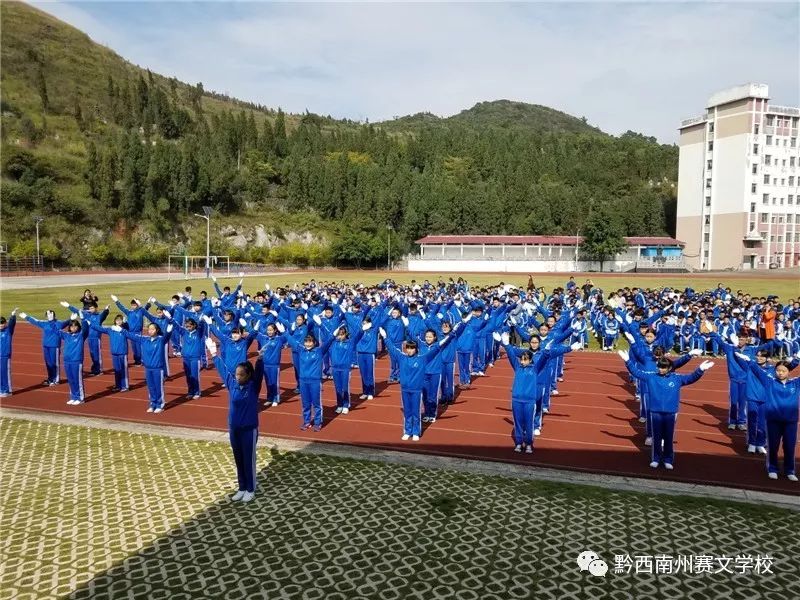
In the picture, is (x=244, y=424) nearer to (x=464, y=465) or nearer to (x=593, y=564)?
(x=464, y=465)

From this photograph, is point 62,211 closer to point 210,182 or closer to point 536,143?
point 210,182

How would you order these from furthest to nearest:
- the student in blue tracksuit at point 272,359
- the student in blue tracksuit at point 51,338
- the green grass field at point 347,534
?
the student in blue tracksuit at point 51,338, the student in blue tracksuit at point 272,359, the green grass field at point 347,534

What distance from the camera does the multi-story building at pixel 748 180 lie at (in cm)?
6538

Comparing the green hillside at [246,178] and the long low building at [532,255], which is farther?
the long low building at [532,255]

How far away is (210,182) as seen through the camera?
76938mm

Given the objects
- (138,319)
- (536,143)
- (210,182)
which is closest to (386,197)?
(210,182)

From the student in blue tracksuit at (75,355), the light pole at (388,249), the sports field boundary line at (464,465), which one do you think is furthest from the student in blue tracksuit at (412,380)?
the light pole at (388,249)

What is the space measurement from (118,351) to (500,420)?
7620 millimetres

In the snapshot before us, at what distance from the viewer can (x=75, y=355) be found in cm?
1055

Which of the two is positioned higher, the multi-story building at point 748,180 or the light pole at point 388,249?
the multi-story building at point 748,180

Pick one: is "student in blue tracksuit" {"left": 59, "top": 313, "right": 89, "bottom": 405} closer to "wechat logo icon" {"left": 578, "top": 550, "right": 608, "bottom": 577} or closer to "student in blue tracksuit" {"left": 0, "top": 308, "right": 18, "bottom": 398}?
"student in blue tracksuit" {"left": 0, "top": 308, "right": 18, "bottom": 398}

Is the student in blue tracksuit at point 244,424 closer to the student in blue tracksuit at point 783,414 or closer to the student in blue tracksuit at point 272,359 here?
the student in blue tracksuit at point 272,359

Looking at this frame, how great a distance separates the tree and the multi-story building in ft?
38.0

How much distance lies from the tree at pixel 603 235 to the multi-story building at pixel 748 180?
11581 millimetres
